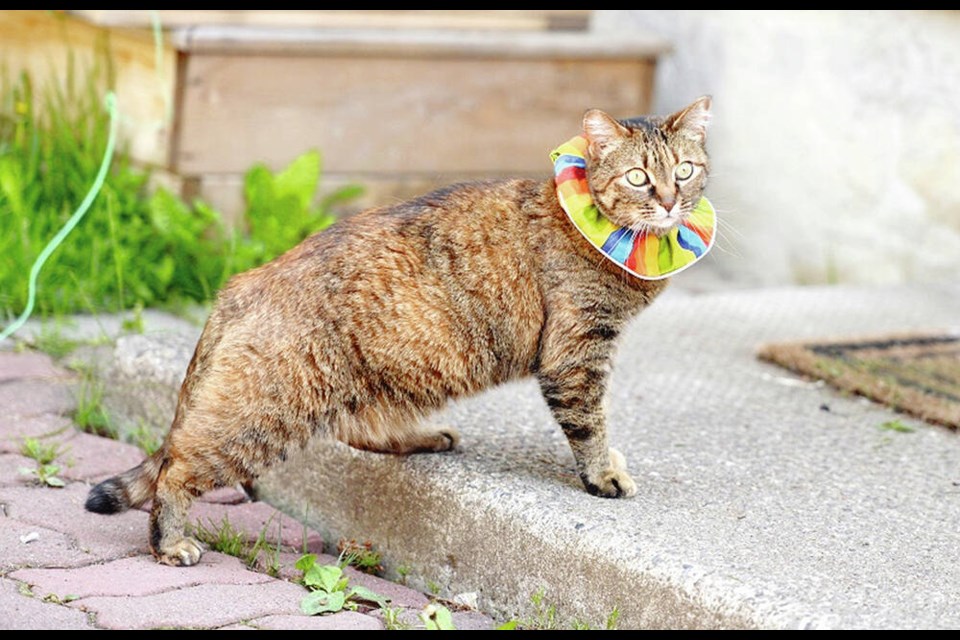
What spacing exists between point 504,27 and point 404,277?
288cm

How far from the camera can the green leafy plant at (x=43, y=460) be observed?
10.5 ft

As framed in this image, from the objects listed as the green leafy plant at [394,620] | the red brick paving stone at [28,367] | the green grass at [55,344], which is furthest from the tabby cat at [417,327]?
the green grass at [55,344]

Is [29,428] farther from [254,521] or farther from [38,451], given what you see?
[254,521]

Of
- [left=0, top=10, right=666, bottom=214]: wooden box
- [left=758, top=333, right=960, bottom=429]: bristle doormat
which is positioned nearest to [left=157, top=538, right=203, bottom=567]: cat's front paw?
[left=758, top=333, right=960, bottom=429]: bristle doormat

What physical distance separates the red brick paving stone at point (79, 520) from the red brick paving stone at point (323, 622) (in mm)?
507

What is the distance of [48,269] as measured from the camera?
172 inches

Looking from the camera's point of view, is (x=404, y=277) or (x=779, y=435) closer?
(x=404, y=277)

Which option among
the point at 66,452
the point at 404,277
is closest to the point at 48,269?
the point at 66,452

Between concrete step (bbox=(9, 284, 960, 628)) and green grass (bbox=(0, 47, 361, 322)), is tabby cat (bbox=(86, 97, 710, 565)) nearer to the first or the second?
concrete step (bbox=(9, 284, 960, 628))

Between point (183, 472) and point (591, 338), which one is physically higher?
point (591, 338)

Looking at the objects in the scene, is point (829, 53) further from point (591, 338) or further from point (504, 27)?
point (591, 338)

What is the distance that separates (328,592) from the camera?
8.89 feet

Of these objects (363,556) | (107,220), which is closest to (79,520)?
(363,556)

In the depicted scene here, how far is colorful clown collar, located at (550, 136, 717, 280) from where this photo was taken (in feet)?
9.72
